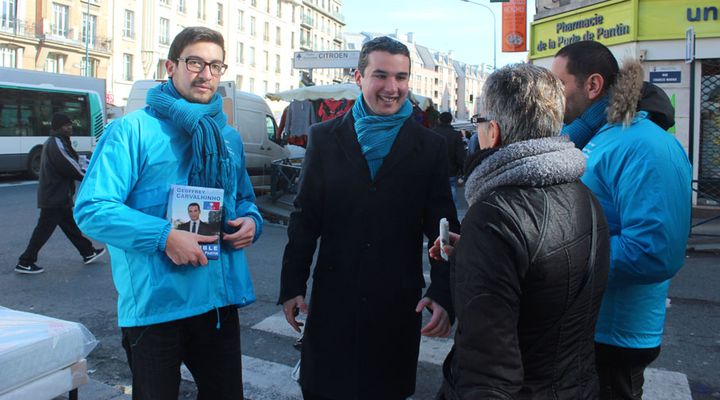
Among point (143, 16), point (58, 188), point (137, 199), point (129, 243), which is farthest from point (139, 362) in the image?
point (143, 16)

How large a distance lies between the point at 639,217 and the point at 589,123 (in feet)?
1.66

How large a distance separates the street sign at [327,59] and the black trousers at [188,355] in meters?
10.1

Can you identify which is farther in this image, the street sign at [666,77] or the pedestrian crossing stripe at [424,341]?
the street sign at [666,77]

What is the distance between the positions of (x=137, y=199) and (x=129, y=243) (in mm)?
231

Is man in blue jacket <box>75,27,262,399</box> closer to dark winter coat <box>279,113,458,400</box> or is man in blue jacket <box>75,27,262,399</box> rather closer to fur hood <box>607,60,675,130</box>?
dark winter coat <box>279,113,458,400</box>

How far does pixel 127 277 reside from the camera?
7.71ft

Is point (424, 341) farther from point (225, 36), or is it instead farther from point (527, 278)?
point (225, 36)

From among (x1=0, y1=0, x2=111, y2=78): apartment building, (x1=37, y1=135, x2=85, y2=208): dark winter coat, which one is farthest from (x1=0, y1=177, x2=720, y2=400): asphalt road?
(x1=0, y1=0, x2=111, y2=78): apartment building

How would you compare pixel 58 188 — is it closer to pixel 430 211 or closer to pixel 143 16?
pixel 430 211

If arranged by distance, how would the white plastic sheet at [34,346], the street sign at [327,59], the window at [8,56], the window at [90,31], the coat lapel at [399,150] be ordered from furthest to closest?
the window at [90,31], the window at [8,56], the street sign at [327,59], the white plastic sheet at [34,346], the coat lapel at [399,150]

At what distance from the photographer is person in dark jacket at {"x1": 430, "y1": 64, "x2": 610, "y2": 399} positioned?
1.55 m

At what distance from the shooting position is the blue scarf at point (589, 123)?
243cm

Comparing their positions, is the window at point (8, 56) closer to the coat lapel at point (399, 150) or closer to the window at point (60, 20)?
the window at point (60, 20)

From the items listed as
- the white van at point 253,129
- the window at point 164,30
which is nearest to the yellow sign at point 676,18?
the white van at point 253,129
